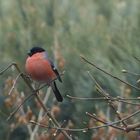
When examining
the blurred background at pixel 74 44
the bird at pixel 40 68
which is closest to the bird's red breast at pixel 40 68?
the bird at pixel 40 68

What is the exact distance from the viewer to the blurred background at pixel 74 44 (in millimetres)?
5637

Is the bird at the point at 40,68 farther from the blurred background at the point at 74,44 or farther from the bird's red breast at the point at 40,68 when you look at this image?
the blurred background at the point at 74,44

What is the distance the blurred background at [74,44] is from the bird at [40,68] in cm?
87

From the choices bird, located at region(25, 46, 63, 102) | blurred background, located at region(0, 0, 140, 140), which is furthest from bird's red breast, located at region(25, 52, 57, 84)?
blurred background, located at region(0, 0, 140, 140)

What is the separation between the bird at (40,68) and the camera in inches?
138

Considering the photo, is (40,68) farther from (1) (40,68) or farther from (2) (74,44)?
(2) (74,44)

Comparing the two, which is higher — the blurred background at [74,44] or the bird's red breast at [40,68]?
the bird's red breast at [40,68]

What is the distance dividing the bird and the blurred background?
868 mm

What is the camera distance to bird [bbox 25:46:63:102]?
11.5ft

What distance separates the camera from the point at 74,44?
270 inches

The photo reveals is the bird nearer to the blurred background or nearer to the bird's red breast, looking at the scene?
the bird's red breast

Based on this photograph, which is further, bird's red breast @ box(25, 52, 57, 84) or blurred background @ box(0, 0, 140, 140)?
blurred background @ box(0, 0, 140, 140)

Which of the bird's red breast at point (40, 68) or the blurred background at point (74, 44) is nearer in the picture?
the bird's red breast at point (40, 68)

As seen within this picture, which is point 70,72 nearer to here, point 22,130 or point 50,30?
point 22,130
